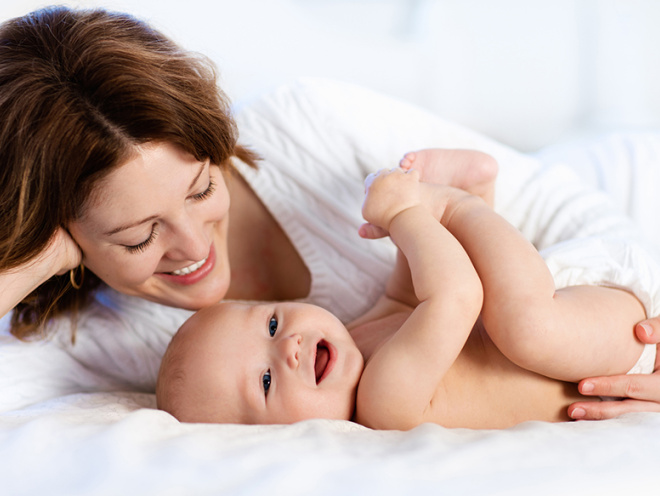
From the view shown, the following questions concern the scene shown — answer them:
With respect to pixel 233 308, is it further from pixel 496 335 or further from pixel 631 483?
pixel 631 483

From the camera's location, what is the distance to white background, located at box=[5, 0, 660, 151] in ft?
7.64

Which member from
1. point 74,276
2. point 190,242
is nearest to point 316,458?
point 190,242

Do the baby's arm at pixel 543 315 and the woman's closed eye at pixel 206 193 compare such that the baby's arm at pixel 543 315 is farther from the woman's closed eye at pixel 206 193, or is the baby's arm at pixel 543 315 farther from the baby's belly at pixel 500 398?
the woman's closed eye at pixel 206 193

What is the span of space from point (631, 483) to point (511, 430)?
196mm

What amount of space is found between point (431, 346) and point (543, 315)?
0.69ft

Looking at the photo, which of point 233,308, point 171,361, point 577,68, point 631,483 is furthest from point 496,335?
point 577,68

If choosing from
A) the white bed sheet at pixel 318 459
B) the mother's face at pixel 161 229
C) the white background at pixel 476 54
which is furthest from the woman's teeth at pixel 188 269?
the white background at pixel 476 54

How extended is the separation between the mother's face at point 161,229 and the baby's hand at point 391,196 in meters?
0.35

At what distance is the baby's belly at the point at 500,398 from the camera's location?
4.08 ft

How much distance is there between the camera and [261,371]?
49.9 inches

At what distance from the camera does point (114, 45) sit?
1212mm

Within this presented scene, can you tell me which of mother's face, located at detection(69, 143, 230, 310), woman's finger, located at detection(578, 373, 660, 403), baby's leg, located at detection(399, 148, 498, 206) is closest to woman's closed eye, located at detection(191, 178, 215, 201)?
mother's face, located at detection(69, 143, 230, 310)

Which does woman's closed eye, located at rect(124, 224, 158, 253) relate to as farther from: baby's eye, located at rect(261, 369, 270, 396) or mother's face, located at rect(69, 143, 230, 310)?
baby's eye, located at rect(261, 369, 270, 396)

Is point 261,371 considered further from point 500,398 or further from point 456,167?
point 456,167
